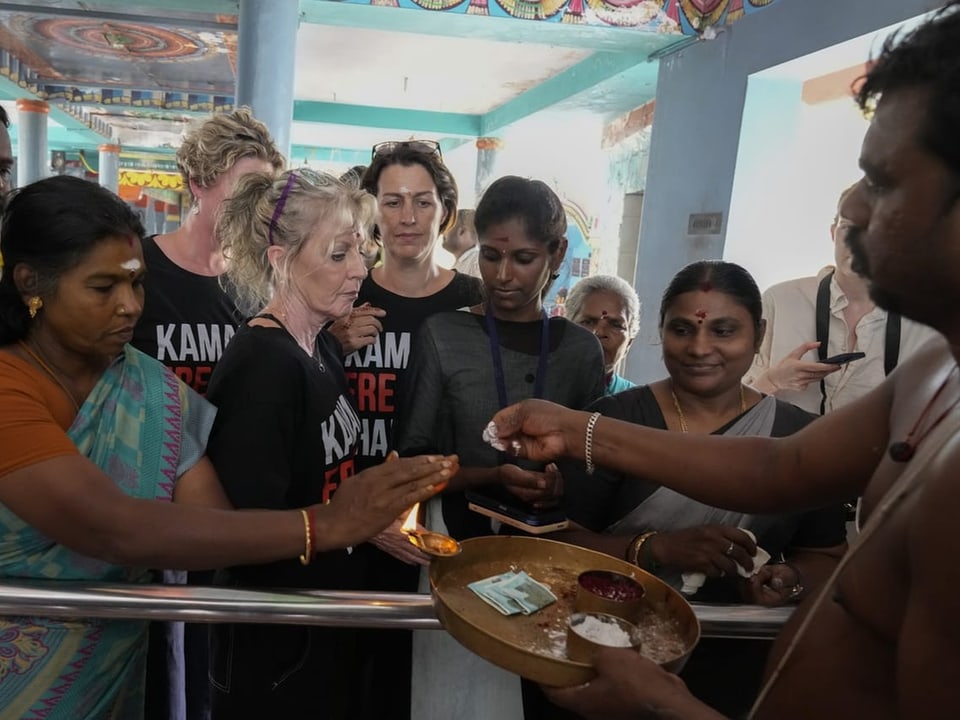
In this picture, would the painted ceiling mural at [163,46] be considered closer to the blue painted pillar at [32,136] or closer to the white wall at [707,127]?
the white wall at [707,127]

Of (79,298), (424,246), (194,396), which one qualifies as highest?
(424,246)

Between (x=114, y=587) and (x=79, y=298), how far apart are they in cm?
58

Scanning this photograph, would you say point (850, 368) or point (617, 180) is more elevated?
point (617, 180)

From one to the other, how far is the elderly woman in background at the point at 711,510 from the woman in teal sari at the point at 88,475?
64 cm

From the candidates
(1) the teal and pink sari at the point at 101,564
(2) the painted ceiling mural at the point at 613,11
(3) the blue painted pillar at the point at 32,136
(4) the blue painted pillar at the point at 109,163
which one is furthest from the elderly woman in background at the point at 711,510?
(4) the blue painted pillar at the point at 109,163

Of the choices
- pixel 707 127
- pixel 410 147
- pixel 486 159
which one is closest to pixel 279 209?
pixel 410 147

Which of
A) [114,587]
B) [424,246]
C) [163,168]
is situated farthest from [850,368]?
[163,168]

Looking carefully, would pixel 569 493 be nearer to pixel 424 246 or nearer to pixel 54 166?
pixel 424 246

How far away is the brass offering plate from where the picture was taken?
3.58 ft

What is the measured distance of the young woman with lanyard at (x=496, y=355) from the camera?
221cm

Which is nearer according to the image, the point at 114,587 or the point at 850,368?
the point at 114,587

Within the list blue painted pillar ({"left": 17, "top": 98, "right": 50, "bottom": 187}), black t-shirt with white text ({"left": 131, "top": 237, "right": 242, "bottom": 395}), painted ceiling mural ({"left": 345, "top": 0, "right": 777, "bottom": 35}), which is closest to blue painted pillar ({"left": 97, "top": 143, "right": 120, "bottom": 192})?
blue painted pillar ({"left": 17, "top": 98, "right": 50, "bottom": 187})

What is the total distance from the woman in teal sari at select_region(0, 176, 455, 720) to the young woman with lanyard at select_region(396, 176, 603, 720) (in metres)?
0.79

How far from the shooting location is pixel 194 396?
169 centimetres
